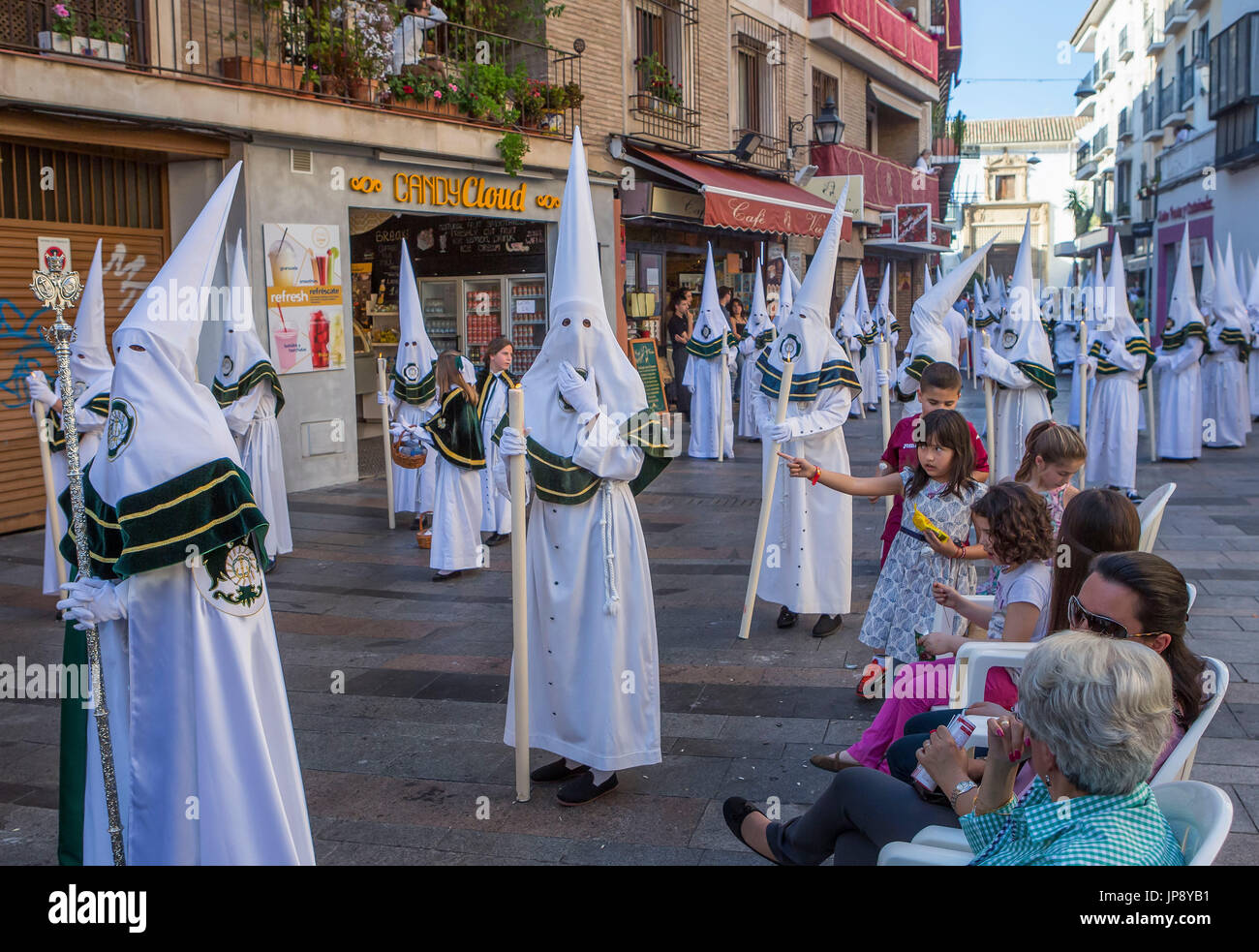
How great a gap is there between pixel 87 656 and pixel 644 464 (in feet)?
7.62

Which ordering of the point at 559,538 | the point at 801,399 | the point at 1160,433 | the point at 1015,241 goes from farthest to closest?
the point at 1015,241 → the point at 1160,433 → the point at 801,399 → the point at 559,538

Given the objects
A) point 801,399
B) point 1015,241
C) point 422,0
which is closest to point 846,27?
point 422,0

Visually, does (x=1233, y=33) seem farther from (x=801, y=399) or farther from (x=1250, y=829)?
(x=1250, y=829)

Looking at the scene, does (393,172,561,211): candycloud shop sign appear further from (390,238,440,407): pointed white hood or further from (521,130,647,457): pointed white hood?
(521,130,647,457): pointed white hood

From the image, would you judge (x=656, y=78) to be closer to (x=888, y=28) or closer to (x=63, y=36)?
(x=63, y=36)

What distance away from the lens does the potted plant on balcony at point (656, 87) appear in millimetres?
18453

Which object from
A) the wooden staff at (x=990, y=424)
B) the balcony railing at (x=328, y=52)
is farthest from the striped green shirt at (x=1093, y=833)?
the balcony railing at (x=328, y=52)

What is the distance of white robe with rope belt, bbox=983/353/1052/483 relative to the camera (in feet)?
34.6

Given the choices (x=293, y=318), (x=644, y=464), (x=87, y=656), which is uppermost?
(x=293, y=318)

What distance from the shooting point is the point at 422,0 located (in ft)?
46.8

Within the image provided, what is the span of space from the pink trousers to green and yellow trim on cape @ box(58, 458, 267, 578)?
2361mm

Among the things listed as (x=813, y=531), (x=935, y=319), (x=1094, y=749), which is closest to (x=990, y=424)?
(x=935, y=319)

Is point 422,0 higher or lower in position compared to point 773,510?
higher

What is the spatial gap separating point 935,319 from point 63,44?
7.76 metres
